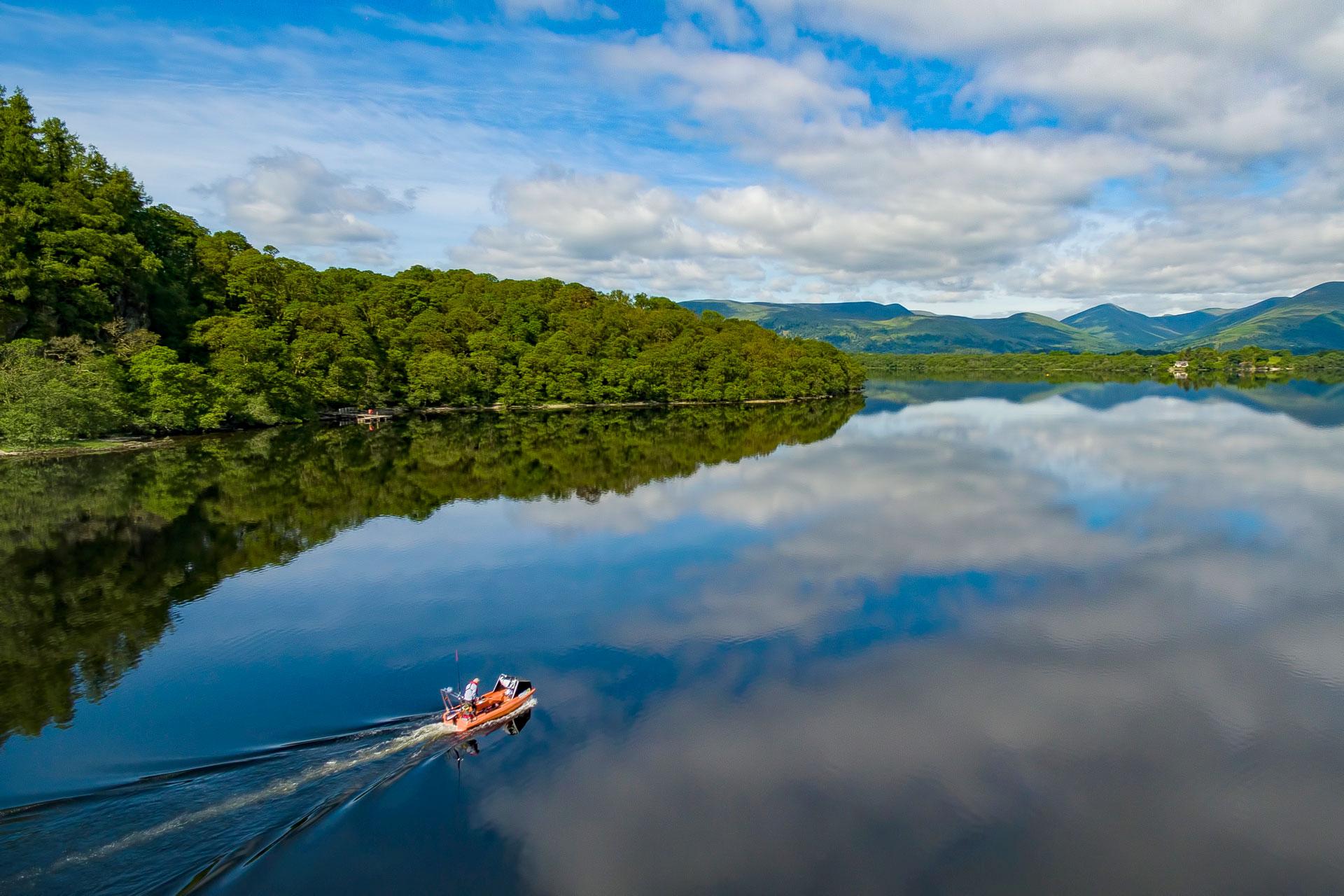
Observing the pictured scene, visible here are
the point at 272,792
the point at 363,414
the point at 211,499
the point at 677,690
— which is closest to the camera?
the point at 272,792

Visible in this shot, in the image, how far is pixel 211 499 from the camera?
116 feet

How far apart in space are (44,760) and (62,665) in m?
5.32

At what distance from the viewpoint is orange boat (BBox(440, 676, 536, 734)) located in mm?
14625

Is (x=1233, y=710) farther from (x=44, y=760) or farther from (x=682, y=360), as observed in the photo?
(x=682, y=360)

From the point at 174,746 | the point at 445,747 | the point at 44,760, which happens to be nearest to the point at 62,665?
the point at 44,760

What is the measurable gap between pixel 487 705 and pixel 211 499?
28.9 metres

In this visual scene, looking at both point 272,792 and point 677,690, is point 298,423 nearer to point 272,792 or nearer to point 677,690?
point 272,792

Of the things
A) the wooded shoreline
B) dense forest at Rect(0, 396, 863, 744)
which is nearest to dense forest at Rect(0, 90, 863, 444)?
the wooded shoreline

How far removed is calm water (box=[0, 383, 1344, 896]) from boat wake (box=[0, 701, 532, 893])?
6cm

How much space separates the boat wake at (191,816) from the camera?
10344 millimetres

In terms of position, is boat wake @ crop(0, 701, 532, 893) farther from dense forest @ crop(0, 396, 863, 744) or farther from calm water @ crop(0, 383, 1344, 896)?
dense forest @ crop(0, 396, 863, 744)

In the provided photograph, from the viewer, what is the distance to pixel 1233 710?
15898 millimetres

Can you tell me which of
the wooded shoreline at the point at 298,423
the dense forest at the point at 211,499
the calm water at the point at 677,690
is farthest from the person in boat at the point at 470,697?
the wooded shoreline at the point at 298,423

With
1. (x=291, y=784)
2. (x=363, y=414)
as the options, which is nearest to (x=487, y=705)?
(x=291, y=784)
